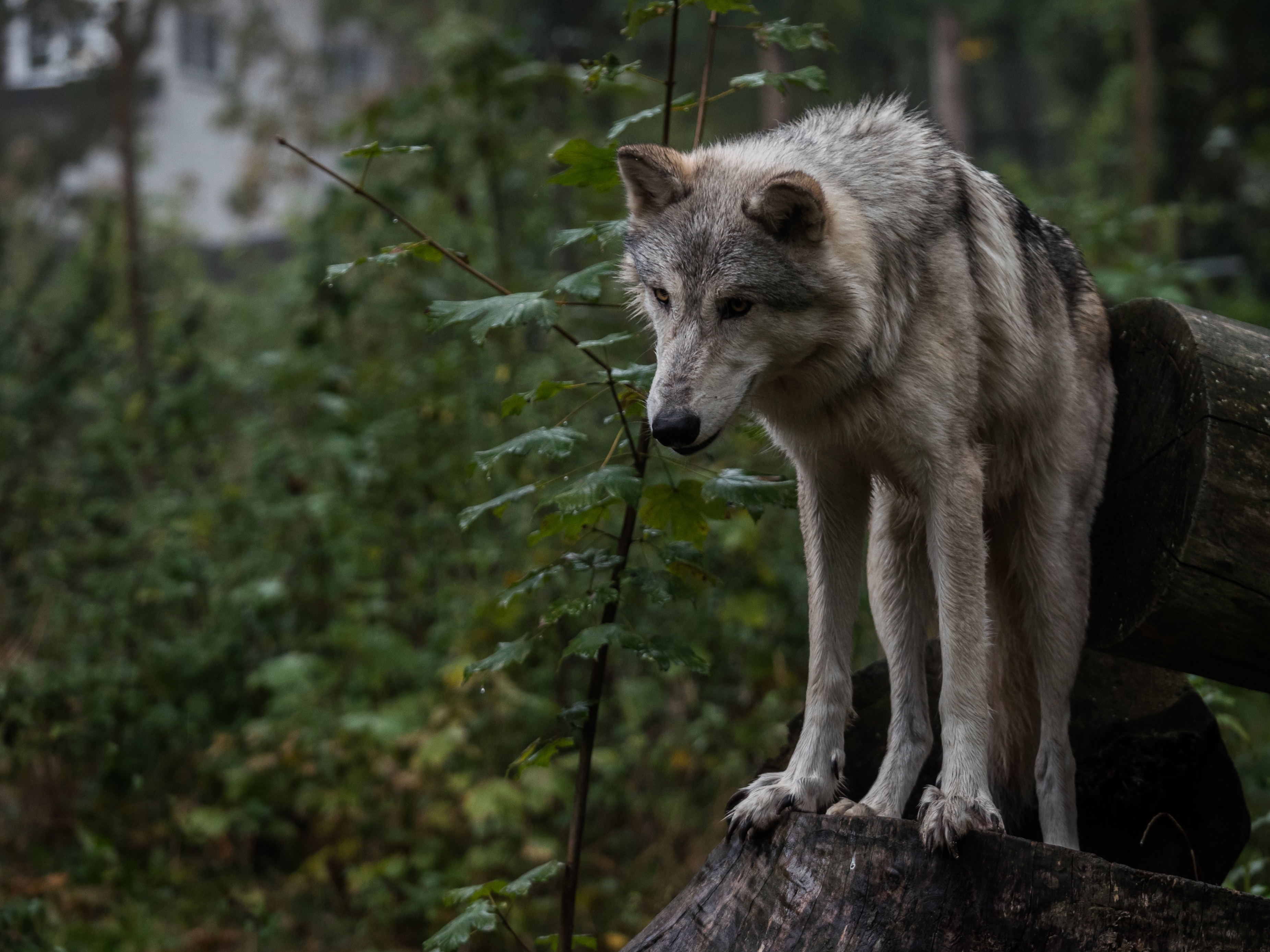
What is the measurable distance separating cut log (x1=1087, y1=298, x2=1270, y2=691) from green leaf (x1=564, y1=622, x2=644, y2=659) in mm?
1479

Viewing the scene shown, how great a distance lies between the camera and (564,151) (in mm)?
3281

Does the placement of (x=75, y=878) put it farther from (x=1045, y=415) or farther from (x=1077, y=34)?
(x=1077, y=34)

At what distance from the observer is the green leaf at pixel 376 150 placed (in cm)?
307

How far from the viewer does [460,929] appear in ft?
9.56

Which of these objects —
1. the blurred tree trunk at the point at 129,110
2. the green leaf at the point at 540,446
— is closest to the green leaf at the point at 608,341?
the green leaf at the point at 540,446

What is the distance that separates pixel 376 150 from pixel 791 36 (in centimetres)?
135

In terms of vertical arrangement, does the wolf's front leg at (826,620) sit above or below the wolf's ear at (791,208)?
below

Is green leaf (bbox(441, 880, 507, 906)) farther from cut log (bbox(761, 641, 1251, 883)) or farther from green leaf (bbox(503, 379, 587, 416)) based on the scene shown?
green leaf (bbox(503, 379, 587, 416))

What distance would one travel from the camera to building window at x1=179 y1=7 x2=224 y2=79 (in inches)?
1168

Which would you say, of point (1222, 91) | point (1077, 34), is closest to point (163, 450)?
point (1222, 91)

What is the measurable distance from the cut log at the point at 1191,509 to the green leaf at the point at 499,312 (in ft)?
6.12

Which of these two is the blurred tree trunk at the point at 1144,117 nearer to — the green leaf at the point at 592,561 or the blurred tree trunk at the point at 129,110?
the blurred tree trunk at the point at 129,110

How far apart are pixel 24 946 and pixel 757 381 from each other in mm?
3346

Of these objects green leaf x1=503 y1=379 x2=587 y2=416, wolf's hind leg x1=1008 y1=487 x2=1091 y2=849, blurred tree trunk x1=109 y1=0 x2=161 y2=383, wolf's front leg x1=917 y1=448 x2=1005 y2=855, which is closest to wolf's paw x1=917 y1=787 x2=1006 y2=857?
wolf's front leg x1=917 y1=448 x2=1005 y2=855
